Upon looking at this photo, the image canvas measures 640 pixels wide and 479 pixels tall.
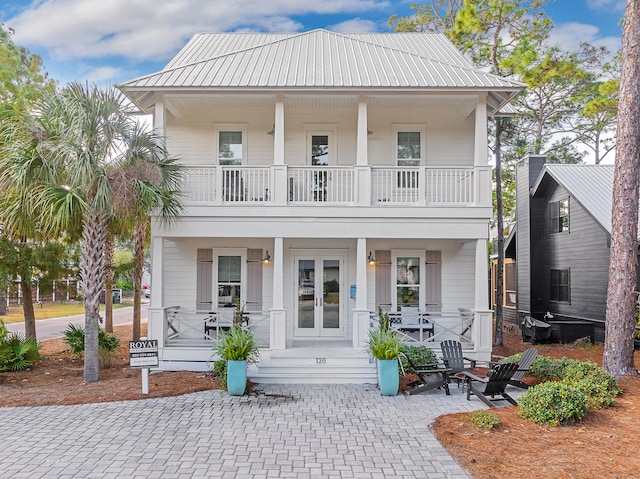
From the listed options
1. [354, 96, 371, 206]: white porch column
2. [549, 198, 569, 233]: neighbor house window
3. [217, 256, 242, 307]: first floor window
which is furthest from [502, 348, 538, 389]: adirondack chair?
[549, 198, 569, 233]: neighbor house window

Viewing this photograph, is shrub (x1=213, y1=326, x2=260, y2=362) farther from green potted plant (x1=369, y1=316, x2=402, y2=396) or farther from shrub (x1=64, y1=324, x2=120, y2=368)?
shrub (x1=64, y1=324, x2=120, y2=368)

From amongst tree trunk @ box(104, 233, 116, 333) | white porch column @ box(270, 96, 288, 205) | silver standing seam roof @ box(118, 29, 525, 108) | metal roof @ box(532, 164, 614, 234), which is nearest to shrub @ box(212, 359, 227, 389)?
tree trunk @ box(104, 233, 116, 333)

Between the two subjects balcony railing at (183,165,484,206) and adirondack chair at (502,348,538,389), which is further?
balcony railing at (183,165,484,206)

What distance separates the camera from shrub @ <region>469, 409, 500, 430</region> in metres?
6.15

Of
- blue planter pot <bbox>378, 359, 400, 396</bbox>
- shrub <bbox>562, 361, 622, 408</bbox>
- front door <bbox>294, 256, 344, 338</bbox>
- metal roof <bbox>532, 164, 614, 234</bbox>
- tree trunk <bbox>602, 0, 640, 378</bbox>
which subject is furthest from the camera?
metal roof <bbox>532, 164, 614, 234</bbox>

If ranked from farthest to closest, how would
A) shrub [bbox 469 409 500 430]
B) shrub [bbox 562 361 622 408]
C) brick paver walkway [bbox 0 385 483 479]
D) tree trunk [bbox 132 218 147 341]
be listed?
tree trunk [bbox 132 218 147 341] → shrub [bbox 562 361 622 408] → shrub [bbox 469 409 500 430] → brick paver walkway [bbox 0 385 483 479]

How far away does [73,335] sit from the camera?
11.3m

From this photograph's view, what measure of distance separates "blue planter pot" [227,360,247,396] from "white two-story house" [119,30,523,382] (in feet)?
4.11

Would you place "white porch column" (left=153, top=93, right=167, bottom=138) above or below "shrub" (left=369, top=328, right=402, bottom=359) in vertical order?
above

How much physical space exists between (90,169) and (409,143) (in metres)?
7.83

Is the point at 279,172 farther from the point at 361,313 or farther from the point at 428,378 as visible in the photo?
the point at 428,378

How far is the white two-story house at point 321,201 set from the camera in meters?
10.1

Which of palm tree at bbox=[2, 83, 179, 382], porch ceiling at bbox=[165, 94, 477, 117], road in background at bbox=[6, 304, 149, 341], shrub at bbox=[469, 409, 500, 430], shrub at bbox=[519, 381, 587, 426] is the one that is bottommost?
road in background at bbox=[6, 304, 149, 341]

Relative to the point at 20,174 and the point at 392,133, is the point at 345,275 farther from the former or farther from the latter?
the point at 20,174
